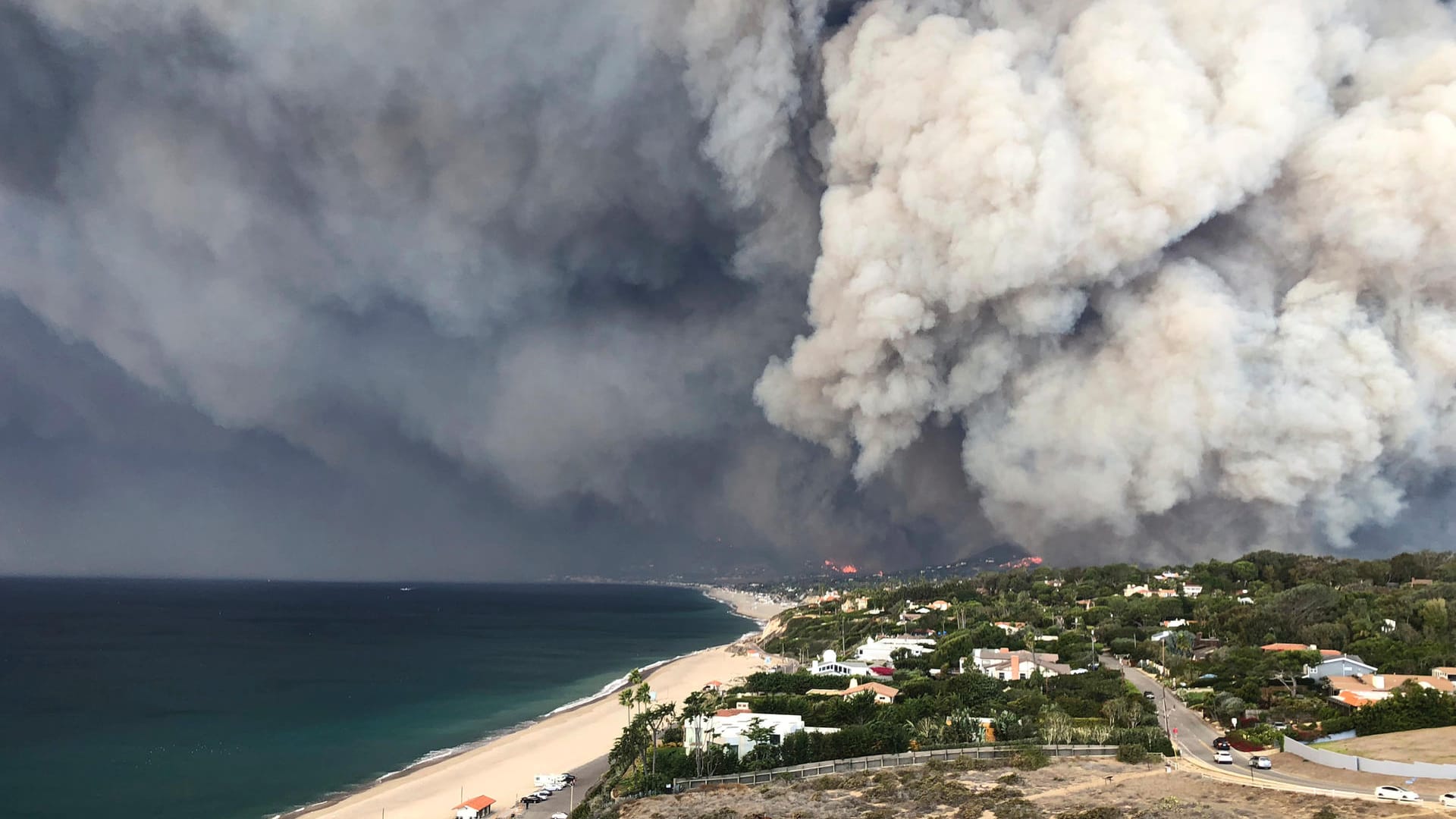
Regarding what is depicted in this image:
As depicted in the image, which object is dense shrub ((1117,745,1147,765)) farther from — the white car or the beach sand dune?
the beach sand dune

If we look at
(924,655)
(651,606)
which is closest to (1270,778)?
(924,655)

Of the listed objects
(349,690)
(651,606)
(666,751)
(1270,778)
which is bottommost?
(1270,778)

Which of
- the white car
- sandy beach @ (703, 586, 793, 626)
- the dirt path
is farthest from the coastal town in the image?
sandy beach @ (703, 586, 793, 626)

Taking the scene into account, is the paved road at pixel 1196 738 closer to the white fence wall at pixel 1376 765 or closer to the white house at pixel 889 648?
the white fence wall at pixel 1376 765

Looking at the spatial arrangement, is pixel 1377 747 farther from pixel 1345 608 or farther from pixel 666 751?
pixel 1345 608

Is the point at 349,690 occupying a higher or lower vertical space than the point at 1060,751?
higher
